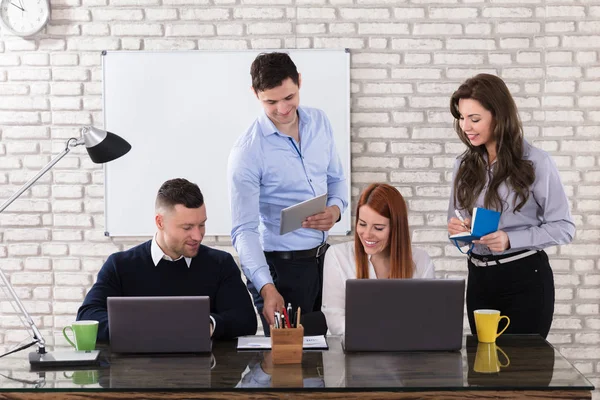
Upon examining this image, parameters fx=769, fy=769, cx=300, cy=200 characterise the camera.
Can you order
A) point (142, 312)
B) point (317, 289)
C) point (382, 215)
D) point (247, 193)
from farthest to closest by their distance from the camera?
point (317, 289) → point (247, 193) → point (382, 215) → point (142, 312)

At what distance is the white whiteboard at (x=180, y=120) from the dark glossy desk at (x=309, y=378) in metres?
1.86

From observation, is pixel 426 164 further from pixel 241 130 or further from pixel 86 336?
pixel 86 336

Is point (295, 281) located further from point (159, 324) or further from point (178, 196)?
point (159, 324)

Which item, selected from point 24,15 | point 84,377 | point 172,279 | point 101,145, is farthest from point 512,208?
point 24,15

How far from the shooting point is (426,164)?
396 centimetres

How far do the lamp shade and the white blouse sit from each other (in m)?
0.83

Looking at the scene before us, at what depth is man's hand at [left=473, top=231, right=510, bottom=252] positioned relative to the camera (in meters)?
2.65

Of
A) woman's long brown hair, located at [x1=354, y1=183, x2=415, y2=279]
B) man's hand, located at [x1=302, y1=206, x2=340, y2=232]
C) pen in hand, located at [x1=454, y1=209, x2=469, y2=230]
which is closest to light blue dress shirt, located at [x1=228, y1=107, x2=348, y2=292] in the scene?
man's hand, located at [x1=302, y1=206, x2=340, y2=232]

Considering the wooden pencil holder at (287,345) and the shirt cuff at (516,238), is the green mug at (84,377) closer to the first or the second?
the wooden pencil holder at (287,345)

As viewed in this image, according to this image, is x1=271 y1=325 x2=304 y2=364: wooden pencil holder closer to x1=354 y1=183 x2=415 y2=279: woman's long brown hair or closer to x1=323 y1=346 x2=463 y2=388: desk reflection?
x1=323 y1=346 x2=463 y2=388: desk reflection

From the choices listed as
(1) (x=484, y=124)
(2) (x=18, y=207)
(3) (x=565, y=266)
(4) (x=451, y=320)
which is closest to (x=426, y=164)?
(3) (x=565, y=266)

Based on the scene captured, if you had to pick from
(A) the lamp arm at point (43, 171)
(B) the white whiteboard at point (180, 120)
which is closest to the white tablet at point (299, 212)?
(A) the lamp arm at point (43, 171)

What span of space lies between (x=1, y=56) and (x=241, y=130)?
1.31 meters

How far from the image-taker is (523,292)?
9.01ft
